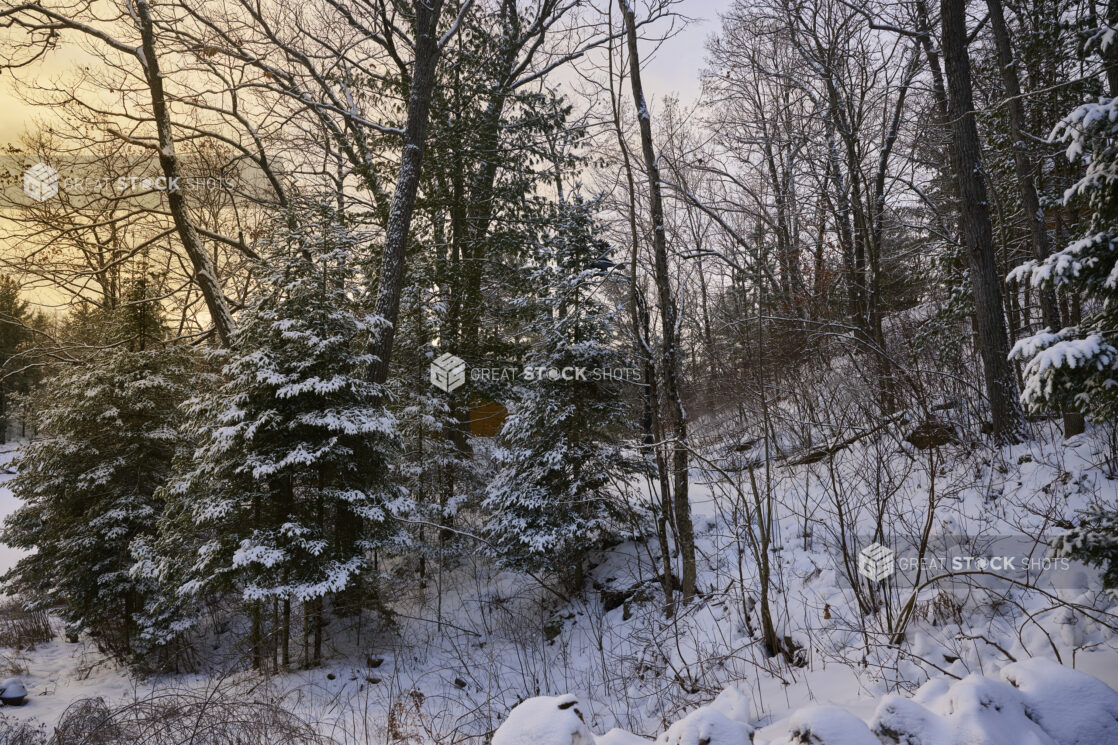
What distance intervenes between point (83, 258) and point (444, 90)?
7643mm

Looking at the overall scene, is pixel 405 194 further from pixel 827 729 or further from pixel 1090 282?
pixel 827 729

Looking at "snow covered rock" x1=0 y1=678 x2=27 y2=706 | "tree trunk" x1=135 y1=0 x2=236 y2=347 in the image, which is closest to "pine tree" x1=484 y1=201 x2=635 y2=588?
"tree trunk" x1=135 y1=0 x2=236 y2=347

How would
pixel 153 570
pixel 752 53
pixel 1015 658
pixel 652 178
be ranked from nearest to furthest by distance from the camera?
1. pixel 1015 658
2. pixel 652 178
3. pixel 153 570
4. pixel 752 53

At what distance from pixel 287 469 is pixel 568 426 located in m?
4.14

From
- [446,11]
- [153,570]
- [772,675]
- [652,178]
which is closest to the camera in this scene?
[772,675]

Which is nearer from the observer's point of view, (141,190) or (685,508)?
(685,508)

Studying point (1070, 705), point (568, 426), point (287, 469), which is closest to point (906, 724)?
point (1070, 705)

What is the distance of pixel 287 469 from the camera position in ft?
23.0

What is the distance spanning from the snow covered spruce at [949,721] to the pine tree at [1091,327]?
0.78 m

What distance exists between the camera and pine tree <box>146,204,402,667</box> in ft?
21.5

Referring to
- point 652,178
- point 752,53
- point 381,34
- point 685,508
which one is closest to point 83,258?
point 381,34

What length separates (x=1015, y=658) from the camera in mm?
3498

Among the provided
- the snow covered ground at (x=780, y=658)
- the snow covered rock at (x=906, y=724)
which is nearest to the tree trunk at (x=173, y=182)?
the snow covered ground at (x=780, y=658)

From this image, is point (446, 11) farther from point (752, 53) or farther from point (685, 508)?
point (685, 508)
